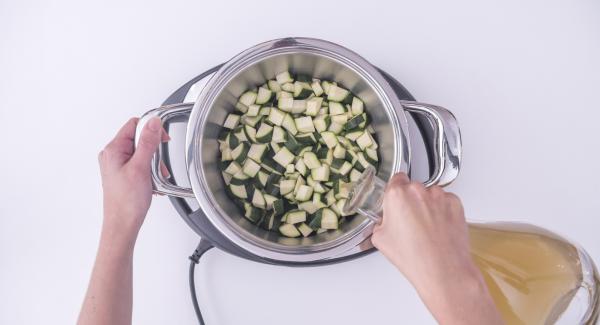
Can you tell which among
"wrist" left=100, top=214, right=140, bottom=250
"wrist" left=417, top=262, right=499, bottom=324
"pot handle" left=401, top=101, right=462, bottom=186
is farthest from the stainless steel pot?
"wrist" left=417, top=262, right=499, bottom=324

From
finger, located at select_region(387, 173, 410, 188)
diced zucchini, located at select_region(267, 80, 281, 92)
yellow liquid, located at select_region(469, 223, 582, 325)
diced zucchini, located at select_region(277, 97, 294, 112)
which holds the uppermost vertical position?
diced zucchini, located at select_region(267, 80, 281, 92)

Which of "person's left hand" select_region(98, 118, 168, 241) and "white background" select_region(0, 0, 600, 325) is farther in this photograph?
"white background" select_region(0, 0, 600, 325)

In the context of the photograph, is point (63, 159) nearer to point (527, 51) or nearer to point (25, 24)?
point (25, 24)

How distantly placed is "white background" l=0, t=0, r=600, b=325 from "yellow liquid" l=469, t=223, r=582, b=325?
1.30 ft

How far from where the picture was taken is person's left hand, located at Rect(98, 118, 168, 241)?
0.84 metres

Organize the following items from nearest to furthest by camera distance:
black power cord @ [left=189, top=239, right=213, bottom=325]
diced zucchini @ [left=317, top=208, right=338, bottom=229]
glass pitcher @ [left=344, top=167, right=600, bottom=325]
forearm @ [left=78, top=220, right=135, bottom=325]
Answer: glass pitcher @ [left=344, top=167, right=600, bottom=325], forearm @ [left=78, top=220, right=135, bottom=325], diced zucchini @ [left=317, top=208, right=338, bottom=229], black power cord @ [left=189, top=239, right=213, bottom=325]

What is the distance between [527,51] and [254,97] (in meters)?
0.84

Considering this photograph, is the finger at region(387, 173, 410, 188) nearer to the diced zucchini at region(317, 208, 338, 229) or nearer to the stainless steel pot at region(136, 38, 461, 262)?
the stainless steel pot at region(136, 38, 461, 262)

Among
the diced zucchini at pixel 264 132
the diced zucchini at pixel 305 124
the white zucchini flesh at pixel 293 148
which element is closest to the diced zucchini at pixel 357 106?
the white zucchini flesh at pixel 293 148

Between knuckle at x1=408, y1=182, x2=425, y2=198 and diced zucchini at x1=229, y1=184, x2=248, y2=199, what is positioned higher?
diced zucchini at x1=229, y1=184, x2=248, y2=199

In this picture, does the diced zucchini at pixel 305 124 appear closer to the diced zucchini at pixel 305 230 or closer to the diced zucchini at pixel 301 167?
the diced zucchini at pixel 301 167

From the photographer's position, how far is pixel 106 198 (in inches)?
34.1

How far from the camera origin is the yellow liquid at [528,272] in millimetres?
751

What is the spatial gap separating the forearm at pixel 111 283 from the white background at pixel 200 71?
33cm
